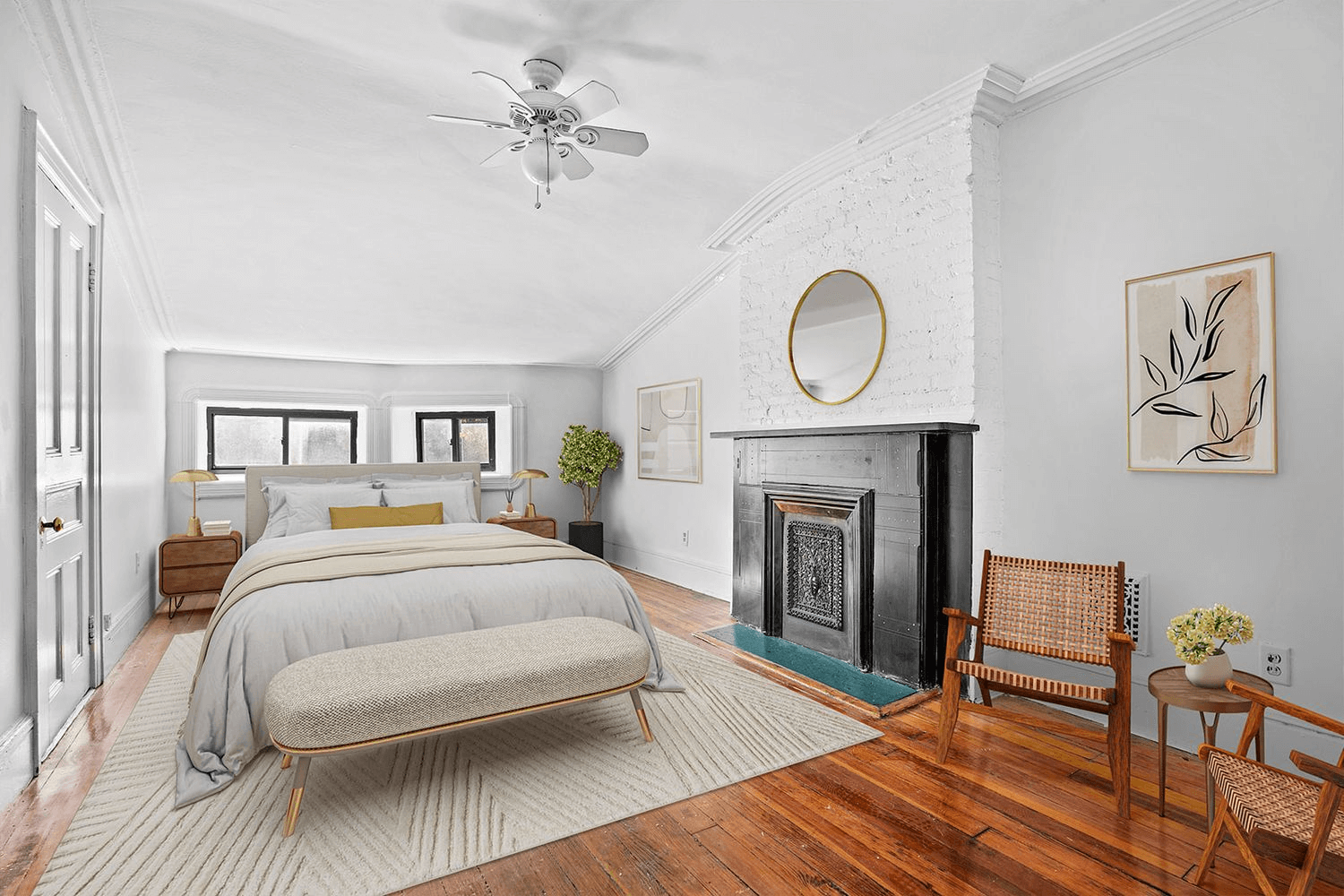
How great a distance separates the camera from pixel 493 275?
5051 millimetres

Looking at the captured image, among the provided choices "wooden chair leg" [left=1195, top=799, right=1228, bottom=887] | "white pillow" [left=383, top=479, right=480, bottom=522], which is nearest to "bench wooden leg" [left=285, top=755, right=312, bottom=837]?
"wooden chair leg" [left=1195, top=799, right=1228, bottom=887]

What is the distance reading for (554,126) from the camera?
A: 9.46 ft

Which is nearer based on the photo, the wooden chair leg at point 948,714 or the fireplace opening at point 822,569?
the wooden chair leg at point 948,714

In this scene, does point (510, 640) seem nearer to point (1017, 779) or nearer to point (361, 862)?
point (361, 862)

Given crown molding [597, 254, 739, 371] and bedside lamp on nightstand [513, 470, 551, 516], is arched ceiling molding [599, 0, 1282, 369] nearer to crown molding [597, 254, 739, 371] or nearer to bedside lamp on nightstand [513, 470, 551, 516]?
crown molding [597, 254, 739, 371]

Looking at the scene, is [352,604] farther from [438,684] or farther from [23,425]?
[23,425]

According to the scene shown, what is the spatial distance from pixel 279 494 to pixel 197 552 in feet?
2.19

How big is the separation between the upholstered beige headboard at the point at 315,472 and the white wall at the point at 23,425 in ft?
2.05

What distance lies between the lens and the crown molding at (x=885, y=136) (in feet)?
9.95

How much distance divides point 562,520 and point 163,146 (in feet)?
15.5

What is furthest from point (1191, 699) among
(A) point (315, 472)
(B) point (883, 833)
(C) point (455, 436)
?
(C) point (455, 436)

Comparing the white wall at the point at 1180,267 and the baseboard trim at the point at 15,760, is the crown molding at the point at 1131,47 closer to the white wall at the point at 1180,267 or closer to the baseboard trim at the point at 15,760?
the white wall at the point at 1180,267

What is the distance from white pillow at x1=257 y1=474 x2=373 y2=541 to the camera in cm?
469

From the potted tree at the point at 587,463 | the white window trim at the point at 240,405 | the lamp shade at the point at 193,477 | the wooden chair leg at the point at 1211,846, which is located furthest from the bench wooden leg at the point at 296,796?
the potted tree at the point at 587,463
